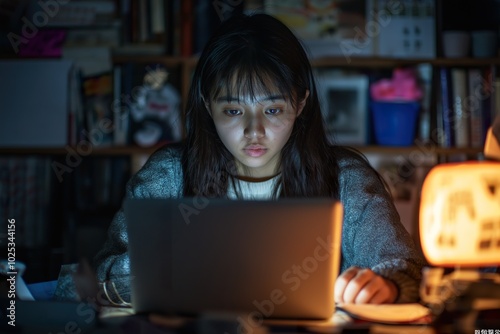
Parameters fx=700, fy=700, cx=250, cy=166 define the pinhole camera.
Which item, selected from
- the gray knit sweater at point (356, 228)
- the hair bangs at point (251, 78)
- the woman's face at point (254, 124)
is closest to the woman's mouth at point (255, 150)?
the woman's face at point (254, 124)

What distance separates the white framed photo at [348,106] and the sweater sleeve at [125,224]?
47.9 inches

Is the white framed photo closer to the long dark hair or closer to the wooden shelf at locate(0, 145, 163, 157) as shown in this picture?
the wooden shelf at locate(0, 145, 163, 157)

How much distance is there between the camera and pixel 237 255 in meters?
1.06

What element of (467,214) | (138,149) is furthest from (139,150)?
(467,214)

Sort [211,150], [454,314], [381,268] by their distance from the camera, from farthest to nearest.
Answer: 1. [211,150]
2. [381,268]
3. [454,314]

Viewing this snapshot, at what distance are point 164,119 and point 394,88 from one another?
0.96 m

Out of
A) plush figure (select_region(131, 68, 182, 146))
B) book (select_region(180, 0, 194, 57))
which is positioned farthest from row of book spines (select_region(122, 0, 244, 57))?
plush figure (select_region(131, 68, 182, 146))

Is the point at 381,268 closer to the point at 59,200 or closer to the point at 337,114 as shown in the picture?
the point at 337,114

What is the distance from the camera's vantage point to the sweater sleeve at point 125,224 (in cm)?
132

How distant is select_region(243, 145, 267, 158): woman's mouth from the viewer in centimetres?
160

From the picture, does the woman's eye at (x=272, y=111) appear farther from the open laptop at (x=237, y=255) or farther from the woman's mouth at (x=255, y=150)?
the open laptop at (x=237, y=255)

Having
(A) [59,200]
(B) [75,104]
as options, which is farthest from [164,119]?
(A) [59,200]

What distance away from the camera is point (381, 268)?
4.42 ft

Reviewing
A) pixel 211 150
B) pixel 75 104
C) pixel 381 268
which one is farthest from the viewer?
pixel 75 104
